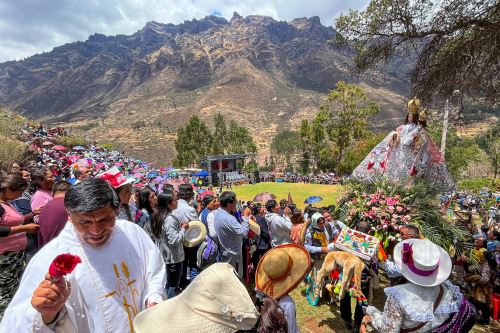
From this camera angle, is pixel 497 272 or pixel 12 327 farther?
pixel 497 272

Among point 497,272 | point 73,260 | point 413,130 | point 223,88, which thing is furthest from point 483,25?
point 223,88

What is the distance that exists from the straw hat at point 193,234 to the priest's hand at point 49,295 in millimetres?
3064

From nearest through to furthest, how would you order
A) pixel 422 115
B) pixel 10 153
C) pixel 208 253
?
pixel 208 253 → pixel 422 115 → pixel 10 153

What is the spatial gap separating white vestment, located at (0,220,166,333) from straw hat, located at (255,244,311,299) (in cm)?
93

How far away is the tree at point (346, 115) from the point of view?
31156 mm

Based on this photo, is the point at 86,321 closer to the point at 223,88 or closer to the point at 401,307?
the point at 401,307

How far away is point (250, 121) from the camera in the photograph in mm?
126562

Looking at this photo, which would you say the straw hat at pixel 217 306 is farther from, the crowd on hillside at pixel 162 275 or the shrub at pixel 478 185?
the shrub at pixel 478 185

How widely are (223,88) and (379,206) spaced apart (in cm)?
15557

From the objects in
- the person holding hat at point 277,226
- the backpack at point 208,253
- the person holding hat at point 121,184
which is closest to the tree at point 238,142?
the person holding hat at point 277,226

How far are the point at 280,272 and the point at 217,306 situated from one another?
4.40 feet

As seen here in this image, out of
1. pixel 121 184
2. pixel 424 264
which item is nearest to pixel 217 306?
pixel 424 264

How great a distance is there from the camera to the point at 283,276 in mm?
2572

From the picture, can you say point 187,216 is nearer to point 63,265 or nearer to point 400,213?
point 400,213
